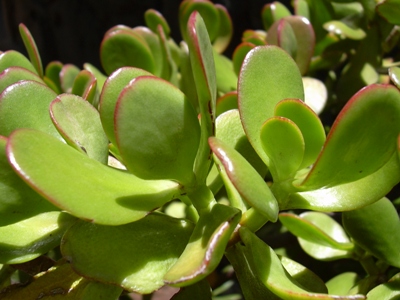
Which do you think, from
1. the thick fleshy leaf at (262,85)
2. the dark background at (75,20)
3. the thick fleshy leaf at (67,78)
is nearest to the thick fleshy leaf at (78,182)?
the thick fleshy leaf at (262,85)

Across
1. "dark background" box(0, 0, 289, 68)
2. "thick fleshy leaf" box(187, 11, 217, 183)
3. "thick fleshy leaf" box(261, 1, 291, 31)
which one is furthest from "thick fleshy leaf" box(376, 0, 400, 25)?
"dark background" box(0, 0, 289, 68)

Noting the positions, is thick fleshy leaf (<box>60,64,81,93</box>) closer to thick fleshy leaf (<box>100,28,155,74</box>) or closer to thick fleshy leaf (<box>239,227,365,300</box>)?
thick fleshy leaf (<box>100,28,155,74</box>)

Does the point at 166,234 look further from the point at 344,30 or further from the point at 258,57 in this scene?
the point at 344,30

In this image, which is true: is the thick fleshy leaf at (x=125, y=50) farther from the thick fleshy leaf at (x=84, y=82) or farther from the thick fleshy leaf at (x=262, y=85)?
the thick fleshy leaf at (x=262, y=85)

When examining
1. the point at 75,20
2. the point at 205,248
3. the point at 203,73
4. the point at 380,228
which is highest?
the point at 203,73

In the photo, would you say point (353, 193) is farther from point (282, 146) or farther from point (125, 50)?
point (125, 50)

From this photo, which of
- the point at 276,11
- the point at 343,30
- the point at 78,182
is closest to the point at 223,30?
the point at 276,11
